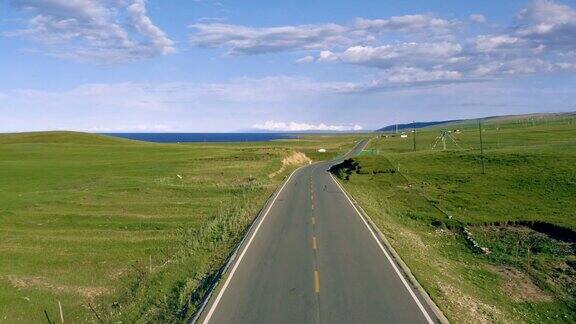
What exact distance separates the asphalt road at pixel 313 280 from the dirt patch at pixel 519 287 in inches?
252

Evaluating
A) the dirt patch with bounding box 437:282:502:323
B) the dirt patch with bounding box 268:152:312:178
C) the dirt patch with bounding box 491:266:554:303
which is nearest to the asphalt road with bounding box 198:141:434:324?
the dirt patch with bounding box 437:282:502:323

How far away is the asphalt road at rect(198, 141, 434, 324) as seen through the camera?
57.3 feet

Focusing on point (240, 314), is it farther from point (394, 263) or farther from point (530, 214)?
point (530, 214)

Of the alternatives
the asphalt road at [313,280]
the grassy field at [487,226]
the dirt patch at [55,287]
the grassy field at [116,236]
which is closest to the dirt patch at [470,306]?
the grassy field at [487,226]

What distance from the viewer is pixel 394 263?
79.0 ft

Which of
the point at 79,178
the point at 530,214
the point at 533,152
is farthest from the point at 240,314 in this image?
the point at 533,152

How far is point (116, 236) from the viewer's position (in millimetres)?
35750

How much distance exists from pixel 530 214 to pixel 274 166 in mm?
46059

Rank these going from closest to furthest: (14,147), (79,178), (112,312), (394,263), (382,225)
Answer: (112,312)
(394,263)
(382,225)
(79,178)
(14,147)

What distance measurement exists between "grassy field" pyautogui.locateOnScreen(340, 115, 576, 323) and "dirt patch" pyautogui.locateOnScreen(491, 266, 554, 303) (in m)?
0.05

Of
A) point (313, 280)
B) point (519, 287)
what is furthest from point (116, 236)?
point (519, 287)

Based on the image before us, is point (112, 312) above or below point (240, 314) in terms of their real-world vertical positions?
below

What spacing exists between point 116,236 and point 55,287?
378 inches

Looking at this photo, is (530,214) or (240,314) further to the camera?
(530,214)
